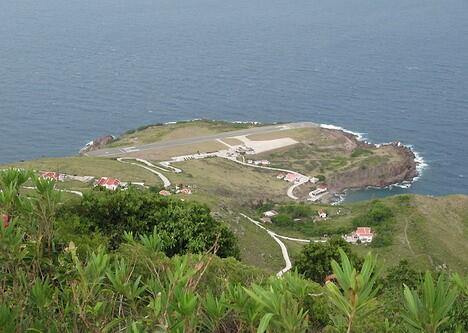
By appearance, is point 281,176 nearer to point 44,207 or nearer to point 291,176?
point 291,176

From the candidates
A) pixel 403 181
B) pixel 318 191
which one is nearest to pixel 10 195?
pixel 318 191

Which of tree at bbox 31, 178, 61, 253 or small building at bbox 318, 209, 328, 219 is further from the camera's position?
small building at bbox 318, 209, 328, 219

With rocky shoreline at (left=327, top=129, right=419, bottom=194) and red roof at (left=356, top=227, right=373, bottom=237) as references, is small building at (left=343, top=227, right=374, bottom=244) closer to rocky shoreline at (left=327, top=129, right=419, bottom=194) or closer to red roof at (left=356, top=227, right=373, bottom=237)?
red roof at (left=356, top=227, right=373, bottom=237)

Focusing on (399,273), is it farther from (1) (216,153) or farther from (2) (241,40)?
(2) (241,40)

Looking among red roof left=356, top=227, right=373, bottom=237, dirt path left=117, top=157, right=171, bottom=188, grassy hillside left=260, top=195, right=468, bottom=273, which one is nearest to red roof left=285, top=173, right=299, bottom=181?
grassy hillside left=260, top=195, right=468, bottom=273

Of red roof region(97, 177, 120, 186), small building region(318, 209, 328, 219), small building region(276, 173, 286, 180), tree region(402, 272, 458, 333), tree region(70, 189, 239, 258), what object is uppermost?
tree region(402, 272, 458, 333)

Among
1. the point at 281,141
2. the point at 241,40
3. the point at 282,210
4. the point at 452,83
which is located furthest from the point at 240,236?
the point at 241,40

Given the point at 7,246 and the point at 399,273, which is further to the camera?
the point at 399,273
